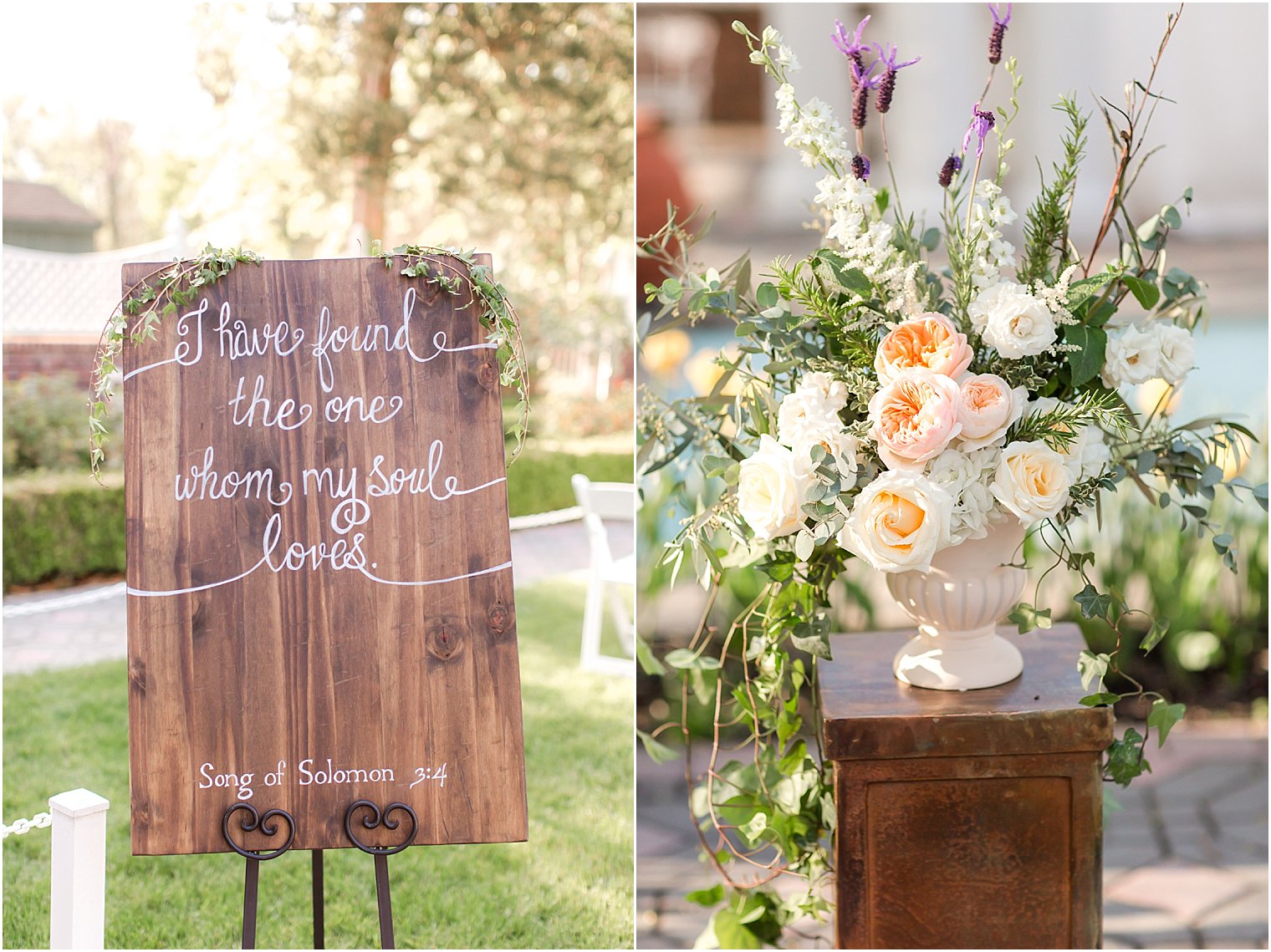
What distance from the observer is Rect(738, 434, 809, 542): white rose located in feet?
3.88

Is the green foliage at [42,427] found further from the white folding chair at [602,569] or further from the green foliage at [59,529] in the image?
the white folding chair at [602,569]

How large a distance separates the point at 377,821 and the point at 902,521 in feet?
2.43

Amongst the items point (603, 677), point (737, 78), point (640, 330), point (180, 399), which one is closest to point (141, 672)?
point (180, 399)

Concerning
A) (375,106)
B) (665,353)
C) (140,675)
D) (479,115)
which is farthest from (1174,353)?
(479,115)

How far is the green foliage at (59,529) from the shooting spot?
4.67 m

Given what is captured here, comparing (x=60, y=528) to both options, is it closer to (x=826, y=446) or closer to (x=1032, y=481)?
(x=826, y=446)

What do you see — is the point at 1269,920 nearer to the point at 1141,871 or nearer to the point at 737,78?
the point at 1141,871

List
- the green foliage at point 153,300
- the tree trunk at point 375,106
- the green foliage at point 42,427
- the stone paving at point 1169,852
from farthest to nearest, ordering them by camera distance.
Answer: the tree trunk at point 375,106, the green foliage at point 42,427, the stone paving at point 1169,852, the green foliage at point 153,300

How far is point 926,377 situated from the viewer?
115cm

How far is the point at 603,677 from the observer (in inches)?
142

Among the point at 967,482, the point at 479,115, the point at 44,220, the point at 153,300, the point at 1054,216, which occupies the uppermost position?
the point at 479,115

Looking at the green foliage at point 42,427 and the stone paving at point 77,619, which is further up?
the green foliage at point 42,427

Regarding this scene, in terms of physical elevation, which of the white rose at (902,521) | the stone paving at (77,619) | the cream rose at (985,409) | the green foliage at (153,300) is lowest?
the stone paving at (77,619)

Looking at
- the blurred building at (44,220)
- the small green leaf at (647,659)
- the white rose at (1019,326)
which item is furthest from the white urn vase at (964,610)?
the blurred building at (44,220)
